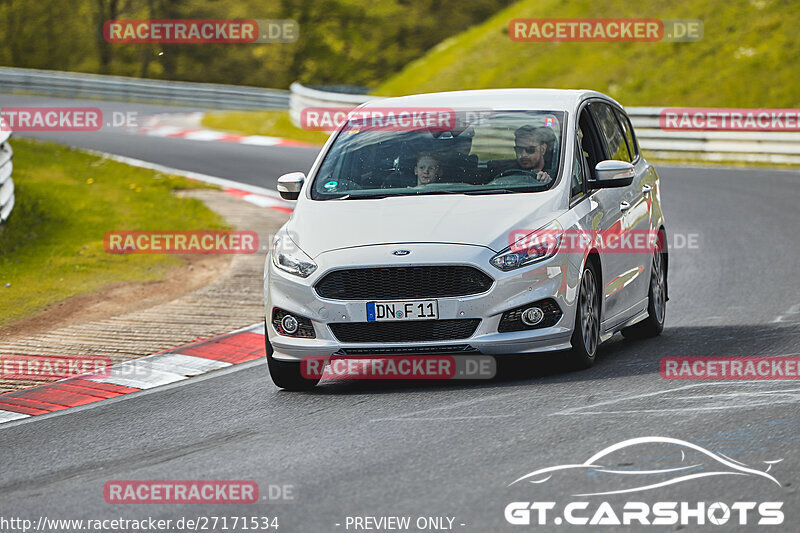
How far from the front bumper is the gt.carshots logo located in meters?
1.61

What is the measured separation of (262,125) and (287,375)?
2576 centimetres

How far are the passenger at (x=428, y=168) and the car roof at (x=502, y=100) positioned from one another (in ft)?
2.04

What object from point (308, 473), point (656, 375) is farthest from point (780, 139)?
point (308, 473)

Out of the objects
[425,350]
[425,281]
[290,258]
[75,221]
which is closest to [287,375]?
[290,258]

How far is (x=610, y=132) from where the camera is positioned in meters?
10.0

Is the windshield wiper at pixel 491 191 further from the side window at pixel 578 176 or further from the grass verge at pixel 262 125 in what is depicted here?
the grass verge at pixel 262 125

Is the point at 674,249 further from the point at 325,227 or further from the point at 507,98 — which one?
the point at 325,227

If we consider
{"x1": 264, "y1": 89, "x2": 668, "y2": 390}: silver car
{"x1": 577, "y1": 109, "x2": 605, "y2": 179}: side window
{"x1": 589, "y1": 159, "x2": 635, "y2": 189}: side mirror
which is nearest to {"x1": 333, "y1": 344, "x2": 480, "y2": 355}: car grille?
{"x1": 264, "y1": 89, "x2": 668, "y2": 390}: silver car

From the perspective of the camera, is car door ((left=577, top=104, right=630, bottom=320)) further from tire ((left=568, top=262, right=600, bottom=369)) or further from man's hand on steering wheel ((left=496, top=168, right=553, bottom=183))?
man's hand on steering wheel ((left=496, top=168, right=553, bottom=183))

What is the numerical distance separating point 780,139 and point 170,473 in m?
21.2

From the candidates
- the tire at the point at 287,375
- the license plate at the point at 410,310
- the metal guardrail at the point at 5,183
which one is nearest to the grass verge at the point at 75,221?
the metal guardrail at the point at 5,183

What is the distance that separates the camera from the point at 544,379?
321 inches

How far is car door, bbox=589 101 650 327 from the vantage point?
915 centimetres

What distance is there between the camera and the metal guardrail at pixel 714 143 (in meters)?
25.4
